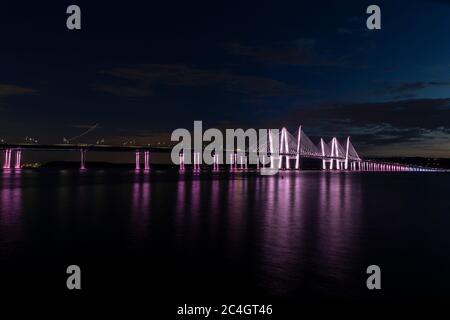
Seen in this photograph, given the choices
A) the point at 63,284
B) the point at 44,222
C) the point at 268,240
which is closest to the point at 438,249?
the point at 268,240

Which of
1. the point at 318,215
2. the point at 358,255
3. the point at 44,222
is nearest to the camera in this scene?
the point at 358,255

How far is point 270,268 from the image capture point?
14.5m

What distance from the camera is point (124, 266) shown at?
14.7 metres

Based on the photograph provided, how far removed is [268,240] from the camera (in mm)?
19969

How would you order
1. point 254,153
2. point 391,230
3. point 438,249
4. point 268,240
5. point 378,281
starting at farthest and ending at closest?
point 254,153 → point 391,230 → point 268,240 → point 438,249 → point 378,281

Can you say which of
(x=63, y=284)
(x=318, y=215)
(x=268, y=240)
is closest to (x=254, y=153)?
(x=318, y=215)

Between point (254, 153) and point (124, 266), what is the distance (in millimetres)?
113542

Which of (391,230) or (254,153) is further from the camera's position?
(254,153)
